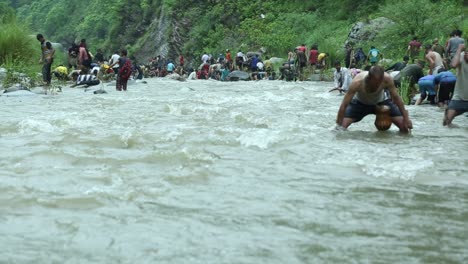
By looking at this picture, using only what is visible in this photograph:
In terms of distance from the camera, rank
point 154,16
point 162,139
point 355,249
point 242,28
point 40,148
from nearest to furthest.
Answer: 1. point 355,249
2. point 40,148
3. point 162,139
4. point 242,28
5. point 154,16

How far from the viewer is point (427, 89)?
39.4ft

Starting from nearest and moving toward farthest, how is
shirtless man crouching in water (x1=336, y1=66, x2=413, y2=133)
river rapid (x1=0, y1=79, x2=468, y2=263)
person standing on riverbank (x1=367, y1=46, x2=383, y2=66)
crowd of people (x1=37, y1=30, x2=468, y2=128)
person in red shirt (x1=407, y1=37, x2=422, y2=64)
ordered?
1. river rapid (x1=0, y1=79, x2=468, y2=263)
2. shirtless man crouching in water (x1=336, y1=66, x2=413, y2=133)
3. crowd of people (x1=37, y1=30, x2=468, y2=128)
4. person in red shirt (x1=407, y1=37, x2=422, y2=64)
5. person standing on riverbank (x1=367, y1=46, x2=383, y2=66)

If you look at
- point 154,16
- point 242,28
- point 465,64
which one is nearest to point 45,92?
point 465,64

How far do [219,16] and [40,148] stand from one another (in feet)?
122

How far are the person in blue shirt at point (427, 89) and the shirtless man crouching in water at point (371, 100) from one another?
3949mm

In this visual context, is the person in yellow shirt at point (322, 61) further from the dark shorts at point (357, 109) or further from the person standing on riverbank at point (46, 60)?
the dark shorts at point (357, 109)

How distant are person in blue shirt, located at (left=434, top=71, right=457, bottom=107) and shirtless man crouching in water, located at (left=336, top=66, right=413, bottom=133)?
3290 mm

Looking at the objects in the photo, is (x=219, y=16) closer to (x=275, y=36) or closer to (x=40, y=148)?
(x=275, y=36)

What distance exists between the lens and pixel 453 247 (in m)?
3.38

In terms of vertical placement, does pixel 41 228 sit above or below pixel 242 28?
below

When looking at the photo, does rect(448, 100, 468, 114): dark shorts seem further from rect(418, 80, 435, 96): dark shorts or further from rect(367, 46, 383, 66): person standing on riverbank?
rect(367, 46, 383, 66): person standing on riverbank

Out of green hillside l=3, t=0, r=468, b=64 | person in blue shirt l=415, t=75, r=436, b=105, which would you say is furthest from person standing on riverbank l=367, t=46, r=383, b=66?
person in blue shirt l=415, t=75, r=436, b=105

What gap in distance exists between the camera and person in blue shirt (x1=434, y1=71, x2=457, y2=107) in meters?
11.0

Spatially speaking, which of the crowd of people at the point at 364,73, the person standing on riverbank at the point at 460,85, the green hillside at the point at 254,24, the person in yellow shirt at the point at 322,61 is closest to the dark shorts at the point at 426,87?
the crowd of people at the point at 364,73
